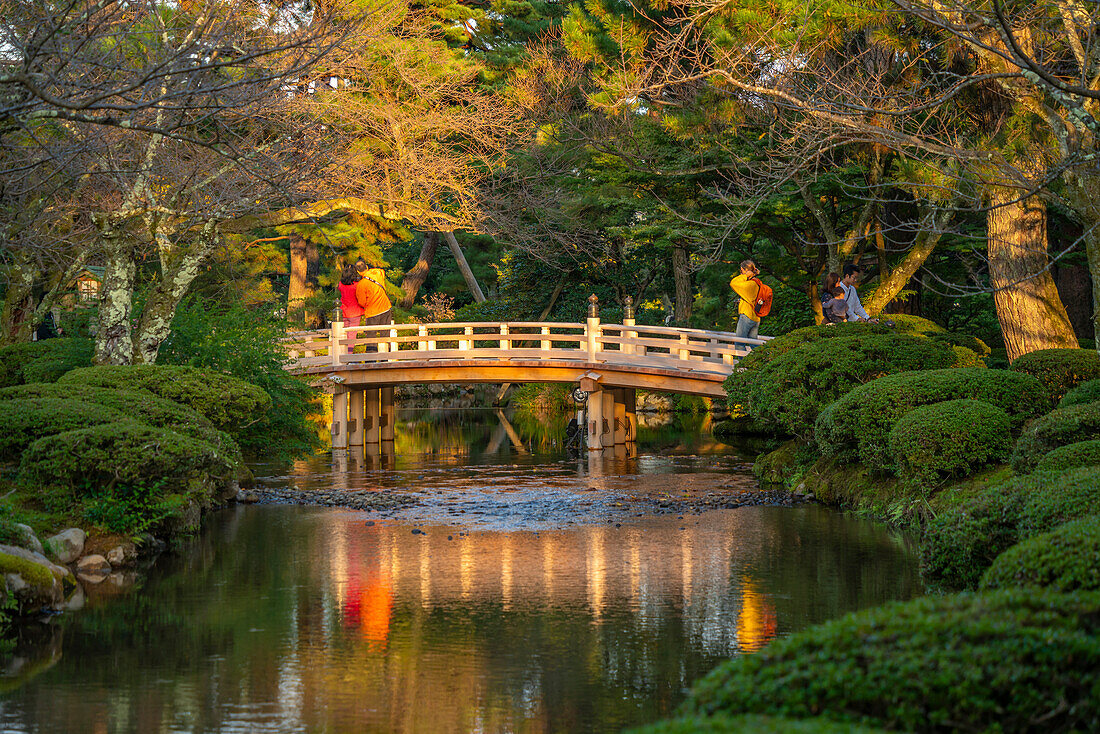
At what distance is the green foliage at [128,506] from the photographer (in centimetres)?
1034

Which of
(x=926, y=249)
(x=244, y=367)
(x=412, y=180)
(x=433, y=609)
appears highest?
(x=412, y=180)

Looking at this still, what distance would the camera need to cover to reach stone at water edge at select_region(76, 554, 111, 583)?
9711 mm

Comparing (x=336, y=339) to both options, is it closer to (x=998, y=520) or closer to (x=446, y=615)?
(x=446, y=615)

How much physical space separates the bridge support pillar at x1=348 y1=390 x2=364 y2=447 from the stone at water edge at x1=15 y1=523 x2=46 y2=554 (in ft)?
48.1

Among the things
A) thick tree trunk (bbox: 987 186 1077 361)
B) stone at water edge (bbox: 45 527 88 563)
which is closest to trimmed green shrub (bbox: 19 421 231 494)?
stone at water edge (bbox: 45 527 88 563)

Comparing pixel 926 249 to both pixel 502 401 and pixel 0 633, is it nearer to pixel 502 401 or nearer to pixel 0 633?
pixel 0 633

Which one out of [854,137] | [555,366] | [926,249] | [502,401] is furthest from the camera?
[502,401]

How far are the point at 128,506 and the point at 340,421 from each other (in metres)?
12.7

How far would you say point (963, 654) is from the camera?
3.97m

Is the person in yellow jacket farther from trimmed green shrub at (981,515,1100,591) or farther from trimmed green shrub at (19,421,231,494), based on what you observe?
trimmed green shrub at (981,515,1100,591)

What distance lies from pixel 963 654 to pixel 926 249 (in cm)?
1683

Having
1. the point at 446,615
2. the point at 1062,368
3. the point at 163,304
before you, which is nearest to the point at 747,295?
the point at 1062,368

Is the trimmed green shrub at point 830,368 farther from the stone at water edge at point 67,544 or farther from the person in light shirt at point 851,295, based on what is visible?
the stone at water edge at point 67,544

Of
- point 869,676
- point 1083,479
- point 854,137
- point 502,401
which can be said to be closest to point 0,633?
point 869,676
